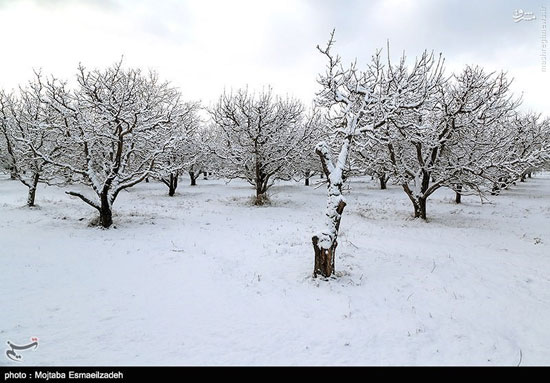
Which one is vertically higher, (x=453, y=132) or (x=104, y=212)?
(x=453, y=132)

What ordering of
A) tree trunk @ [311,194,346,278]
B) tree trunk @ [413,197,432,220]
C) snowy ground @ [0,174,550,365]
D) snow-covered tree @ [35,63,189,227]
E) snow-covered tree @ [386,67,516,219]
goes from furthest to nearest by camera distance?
tree trunk @ [413,197,432,220] → snow-covered tree @ [386,67,516,219] → snow-covered tree @ [35,63,189,227] → tree trunk @ [311,194,346,278] → snowy ground @ [0,174,550,365]

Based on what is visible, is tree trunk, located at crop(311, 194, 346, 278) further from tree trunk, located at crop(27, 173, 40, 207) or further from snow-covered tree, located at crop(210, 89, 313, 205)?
tree trunk, located at crop(27, 173, 40, 207)

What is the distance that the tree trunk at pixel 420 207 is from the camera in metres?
16.5

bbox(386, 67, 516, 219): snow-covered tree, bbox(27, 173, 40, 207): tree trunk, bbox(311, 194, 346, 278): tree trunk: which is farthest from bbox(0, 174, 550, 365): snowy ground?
bbox(27, 173, 40, 207): tree trunk

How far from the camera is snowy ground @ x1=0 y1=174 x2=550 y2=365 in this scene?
192 inches

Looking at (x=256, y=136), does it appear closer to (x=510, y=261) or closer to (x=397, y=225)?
(x=397, y=225)

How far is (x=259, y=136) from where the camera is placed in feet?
71.6

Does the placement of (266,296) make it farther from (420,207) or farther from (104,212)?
(420,207)

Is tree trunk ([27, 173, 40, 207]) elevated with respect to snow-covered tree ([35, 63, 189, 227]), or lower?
lower

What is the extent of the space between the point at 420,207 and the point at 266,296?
42.1 feet

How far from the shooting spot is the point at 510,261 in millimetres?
9727

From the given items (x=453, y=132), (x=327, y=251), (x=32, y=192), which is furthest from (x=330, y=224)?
(x=32, y=192)

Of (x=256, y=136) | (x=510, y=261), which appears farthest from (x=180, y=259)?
(x=256, y=136)

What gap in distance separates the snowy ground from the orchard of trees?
1701 mm
